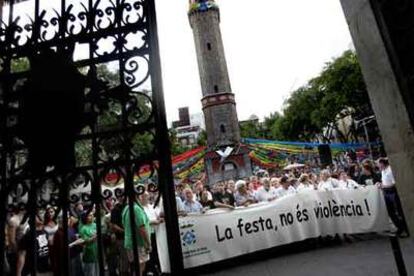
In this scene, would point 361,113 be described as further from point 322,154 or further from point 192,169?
point 192,169

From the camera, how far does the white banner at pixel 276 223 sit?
6.27 meters

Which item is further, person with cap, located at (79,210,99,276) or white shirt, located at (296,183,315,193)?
white shirt, located at (296,183,315,193)

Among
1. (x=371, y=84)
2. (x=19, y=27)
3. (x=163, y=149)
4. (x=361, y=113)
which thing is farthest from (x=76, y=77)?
(x=361, y=113)

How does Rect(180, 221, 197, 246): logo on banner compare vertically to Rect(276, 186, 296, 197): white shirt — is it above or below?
below

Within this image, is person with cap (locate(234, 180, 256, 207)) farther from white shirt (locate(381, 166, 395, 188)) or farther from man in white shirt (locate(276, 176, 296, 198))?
white shirt (locate(381, 166, 395, 188))

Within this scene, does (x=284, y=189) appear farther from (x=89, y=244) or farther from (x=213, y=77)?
(x=213, y=77)

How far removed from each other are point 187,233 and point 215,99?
2872cm

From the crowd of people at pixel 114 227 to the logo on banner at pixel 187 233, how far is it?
0.45m

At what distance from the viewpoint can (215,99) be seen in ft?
112

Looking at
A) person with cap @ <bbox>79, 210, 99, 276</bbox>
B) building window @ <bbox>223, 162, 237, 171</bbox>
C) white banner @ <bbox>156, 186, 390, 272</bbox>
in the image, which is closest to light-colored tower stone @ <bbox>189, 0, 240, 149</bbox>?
building window @ <bbox>223, 162, 237, 171</bbox>

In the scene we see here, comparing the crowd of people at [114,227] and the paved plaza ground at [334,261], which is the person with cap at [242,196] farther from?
the paved plaza ground at [334,261]

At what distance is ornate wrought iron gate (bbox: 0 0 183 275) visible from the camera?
88.4 inches

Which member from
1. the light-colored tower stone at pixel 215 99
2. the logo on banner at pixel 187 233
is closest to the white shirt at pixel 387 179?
the logo on banner at pixel 187 233

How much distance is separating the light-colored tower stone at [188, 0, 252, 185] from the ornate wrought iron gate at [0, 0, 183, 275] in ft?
96.7
